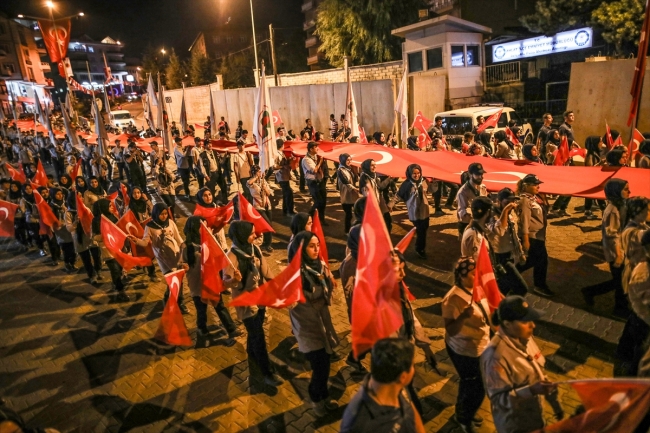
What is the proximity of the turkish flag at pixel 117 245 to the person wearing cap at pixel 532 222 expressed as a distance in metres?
5.52

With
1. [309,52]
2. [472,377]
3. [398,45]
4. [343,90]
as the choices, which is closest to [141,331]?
[472,377]

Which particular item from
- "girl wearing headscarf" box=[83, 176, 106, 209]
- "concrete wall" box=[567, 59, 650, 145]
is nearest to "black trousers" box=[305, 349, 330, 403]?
"girl wearing headscarf" box=[83, 176, 106, 209]

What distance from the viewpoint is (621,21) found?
56.1ft

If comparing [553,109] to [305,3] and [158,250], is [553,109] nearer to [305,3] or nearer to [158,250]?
[158,250]

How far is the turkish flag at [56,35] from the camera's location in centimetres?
2131

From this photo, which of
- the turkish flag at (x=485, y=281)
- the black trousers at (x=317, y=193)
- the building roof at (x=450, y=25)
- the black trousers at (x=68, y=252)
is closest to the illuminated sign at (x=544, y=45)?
the building roof at (x=450, y=25)

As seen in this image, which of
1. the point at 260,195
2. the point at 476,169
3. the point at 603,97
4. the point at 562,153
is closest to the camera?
the point at 476,169

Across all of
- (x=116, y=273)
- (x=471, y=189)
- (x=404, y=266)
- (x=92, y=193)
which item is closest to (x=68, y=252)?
(x=92, y=193)

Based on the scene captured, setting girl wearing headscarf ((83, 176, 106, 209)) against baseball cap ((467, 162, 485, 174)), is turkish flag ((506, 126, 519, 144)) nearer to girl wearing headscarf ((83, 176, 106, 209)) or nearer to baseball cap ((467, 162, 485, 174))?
baseball cap ((467, 162, 485, 174))

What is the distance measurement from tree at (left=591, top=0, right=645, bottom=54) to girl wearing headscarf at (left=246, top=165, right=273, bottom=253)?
1551 cm

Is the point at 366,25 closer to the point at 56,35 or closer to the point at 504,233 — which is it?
the point at 56,35

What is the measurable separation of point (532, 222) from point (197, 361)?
4676mm

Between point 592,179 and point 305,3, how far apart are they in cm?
4054

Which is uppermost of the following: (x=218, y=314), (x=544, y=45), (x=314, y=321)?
(x=544, y=45)
